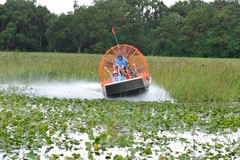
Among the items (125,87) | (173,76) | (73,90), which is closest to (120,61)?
(125,87)

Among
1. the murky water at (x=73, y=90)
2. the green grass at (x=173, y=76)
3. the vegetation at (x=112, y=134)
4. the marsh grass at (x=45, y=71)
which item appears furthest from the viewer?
the marsh grass at (x=45, y=71)

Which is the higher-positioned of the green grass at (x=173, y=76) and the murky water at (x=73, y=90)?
the green grass at (x=173, y=76)

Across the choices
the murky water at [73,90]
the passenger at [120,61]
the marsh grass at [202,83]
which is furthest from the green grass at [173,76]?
the passenger at [120,61]

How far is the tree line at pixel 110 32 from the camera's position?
63156 millimetres

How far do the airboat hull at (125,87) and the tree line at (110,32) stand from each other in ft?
154

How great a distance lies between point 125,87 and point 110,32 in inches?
2065

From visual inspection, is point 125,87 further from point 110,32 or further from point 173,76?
point 110,32

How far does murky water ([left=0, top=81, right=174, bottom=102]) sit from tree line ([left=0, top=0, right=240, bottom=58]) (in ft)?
143

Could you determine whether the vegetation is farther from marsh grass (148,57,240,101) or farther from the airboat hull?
the airboat hull

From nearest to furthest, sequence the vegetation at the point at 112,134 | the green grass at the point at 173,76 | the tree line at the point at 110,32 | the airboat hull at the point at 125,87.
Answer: the vegetation at the point at 112,134
the green grass at the point at 173,76
the airboat hull at the point at 125,87
the tree line at the point at 110,32

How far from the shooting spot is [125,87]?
627 inches

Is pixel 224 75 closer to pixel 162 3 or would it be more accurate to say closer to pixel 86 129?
pixel 86 129

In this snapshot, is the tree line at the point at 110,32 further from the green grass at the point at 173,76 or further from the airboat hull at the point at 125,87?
the airboat hull at the point at 125,87

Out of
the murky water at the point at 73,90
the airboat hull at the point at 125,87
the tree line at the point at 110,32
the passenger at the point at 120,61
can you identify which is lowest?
the murky water at the point at 73,90
